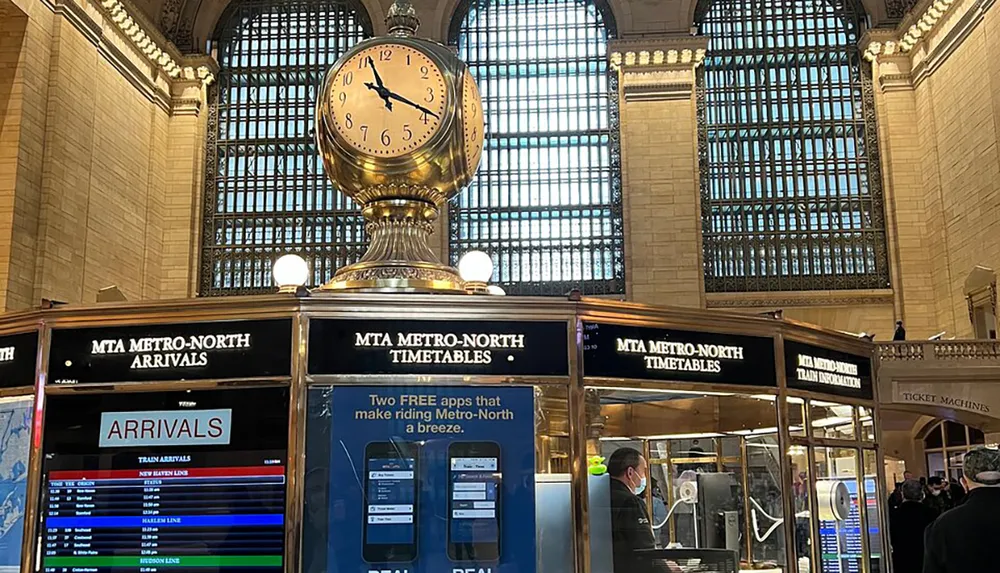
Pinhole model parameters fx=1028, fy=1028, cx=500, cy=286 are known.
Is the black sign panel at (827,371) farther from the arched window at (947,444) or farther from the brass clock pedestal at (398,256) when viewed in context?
the arched window at (947,444)

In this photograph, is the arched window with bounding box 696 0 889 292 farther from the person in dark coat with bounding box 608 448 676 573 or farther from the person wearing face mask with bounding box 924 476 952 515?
the person in dark coat with bounding box 608 448 676 573

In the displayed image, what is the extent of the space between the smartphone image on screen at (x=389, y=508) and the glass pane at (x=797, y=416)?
1.29 m

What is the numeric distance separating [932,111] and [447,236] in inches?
479

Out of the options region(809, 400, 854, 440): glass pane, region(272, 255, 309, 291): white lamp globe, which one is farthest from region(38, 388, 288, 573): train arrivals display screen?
region(809, 400, 854, 440): glass pane

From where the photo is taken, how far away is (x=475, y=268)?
12.8 ft

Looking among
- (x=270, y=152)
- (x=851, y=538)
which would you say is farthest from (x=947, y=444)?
(x=851, y=538)

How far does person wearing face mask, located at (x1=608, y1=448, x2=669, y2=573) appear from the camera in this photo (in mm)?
3131

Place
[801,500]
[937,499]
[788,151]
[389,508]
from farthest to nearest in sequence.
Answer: [788,151]
[937,499]
[801,500]
[389,508]

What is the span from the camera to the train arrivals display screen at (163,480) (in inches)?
111

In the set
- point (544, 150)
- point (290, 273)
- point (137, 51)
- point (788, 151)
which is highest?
point (137, 51)

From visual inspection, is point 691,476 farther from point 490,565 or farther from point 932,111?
point 932,111

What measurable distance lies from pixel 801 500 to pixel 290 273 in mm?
1922

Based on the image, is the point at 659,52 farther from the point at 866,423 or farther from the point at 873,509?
the point at 873,509

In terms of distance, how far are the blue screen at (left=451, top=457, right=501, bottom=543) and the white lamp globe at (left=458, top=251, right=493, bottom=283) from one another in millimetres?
1112
